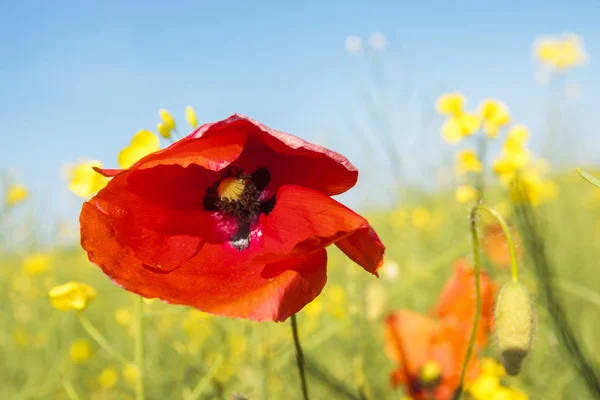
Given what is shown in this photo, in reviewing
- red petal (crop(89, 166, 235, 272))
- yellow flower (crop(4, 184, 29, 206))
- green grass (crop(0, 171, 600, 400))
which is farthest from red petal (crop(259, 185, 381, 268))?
yellow flower (crop(4, 184, 29, 206))

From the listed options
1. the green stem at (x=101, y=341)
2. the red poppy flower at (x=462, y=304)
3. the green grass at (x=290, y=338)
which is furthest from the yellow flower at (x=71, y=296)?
the red poppy flower at (x=462, y=304)

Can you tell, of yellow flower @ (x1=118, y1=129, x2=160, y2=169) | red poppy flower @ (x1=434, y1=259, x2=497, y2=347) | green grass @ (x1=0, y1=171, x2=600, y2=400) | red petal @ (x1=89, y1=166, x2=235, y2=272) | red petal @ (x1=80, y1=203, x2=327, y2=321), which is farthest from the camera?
green grass @ (x1=0, y1=171, x2=600, y2=400)

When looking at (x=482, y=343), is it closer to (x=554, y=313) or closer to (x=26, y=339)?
(x=554, y=313)

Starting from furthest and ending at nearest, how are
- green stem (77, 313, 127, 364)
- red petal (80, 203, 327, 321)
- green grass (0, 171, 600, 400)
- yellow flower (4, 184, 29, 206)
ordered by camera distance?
yellow flower (4, 184, 29, 206) < green grass (0, 171, 600, 400) < green stem (77, 313, 127, 364) < red petal (80, 203, 327, 321)

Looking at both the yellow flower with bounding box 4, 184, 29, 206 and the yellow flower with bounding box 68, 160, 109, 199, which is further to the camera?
the yellow flower with bounding box 4, 184, 29, 206

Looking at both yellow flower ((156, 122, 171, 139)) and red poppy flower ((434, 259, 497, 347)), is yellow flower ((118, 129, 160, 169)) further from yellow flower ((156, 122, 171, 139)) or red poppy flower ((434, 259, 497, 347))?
red poppy flower ((434, 259, 497, 347))

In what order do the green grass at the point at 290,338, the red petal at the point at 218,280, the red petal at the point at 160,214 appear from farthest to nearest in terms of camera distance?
the green grass at the point at 290,338 < the red petal at the point at 160,214 < the red petal at the point at 218,280

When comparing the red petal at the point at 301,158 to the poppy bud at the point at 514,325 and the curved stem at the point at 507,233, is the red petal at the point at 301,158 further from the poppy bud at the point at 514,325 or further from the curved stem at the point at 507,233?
the poppy bud at the point at 514,325
